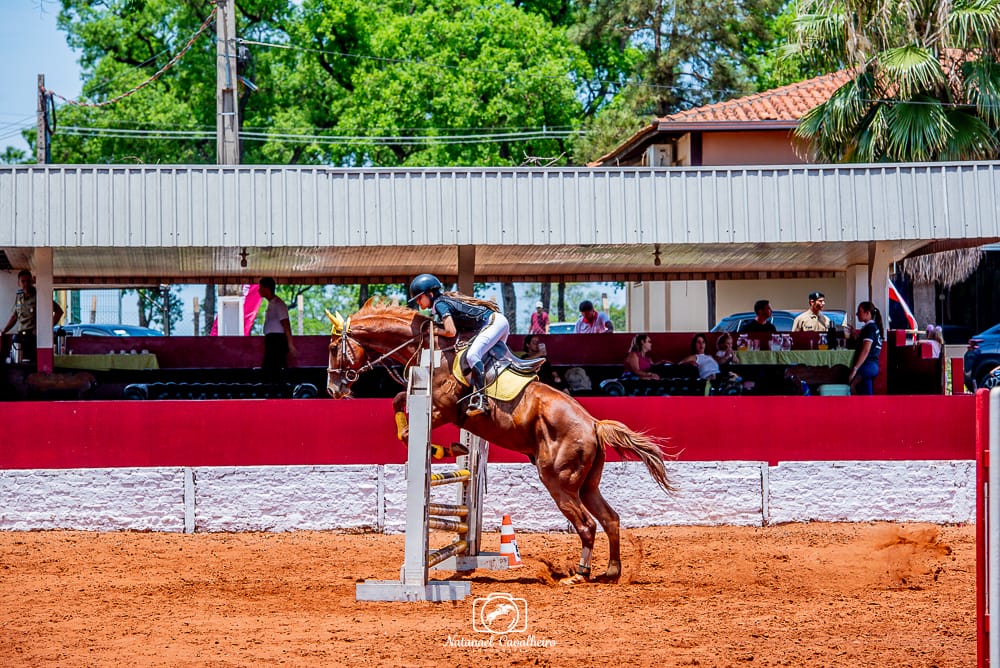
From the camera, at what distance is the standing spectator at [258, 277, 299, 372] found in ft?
53.5

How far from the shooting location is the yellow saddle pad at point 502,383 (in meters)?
10.3

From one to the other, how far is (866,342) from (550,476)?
683 cm

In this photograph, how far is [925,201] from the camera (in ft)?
50.7

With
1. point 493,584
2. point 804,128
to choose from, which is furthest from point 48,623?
point 804,128

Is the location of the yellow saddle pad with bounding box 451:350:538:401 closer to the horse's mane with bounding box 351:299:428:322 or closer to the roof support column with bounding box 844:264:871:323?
the horse's mane with bounding box 351:299:428:322

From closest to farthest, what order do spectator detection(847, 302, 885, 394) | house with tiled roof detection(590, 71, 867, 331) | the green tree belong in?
spectator detection(847, 302, 885, 394), house with tiled roof detection(590, 71, 867, 331), the green tree

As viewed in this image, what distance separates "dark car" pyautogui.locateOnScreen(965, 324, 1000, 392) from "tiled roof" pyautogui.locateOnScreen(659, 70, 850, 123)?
7.14 meters

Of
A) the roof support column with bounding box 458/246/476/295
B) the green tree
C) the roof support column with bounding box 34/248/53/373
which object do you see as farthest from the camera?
the green tree

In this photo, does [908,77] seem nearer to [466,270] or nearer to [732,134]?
[732,134]

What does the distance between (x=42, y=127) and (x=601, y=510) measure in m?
24.1

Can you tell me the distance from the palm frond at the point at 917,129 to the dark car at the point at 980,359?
6578 mm

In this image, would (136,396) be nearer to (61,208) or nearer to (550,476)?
(61,208)

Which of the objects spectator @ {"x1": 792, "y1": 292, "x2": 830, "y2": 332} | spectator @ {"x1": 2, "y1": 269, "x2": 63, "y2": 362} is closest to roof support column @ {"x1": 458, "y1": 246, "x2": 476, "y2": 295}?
spectator @ {"x1": 792, "y1": 292, "x2": 830, "y2": 332}

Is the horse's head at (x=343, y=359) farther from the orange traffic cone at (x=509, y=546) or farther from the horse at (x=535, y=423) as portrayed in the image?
the orange traffic cone at (x=509, y=546)
